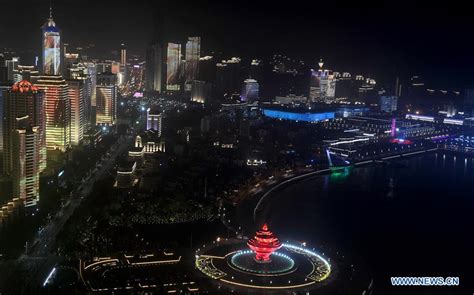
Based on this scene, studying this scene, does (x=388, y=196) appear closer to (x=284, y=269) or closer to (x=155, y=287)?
(x=284, y=269)

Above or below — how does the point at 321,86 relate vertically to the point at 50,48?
below

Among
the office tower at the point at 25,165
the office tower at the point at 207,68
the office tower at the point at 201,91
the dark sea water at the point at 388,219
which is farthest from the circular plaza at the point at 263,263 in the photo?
the office tower at the point at 207,68

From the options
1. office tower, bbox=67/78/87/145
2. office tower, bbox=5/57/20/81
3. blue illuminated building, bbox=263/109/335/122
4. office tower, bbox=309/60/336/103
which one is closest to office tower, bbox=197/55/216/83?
office tower, bbox=309/60/336/103

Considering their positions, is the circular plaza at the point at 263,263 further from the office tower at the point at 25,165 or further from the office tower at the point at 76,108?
the office tower at the point at 76,108

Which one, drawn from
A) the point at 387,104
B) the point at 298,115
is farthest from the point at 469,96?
the point at 298,115

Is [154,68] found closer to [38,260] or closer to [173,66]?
[173,66]

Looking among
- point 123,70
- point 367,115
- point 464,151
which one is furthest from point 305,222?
point 123,70

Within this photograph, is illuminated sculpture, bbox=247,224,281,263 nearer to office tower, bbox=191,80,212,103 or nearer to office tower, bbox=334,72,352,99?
office tower, bbox=191,80,212,103
